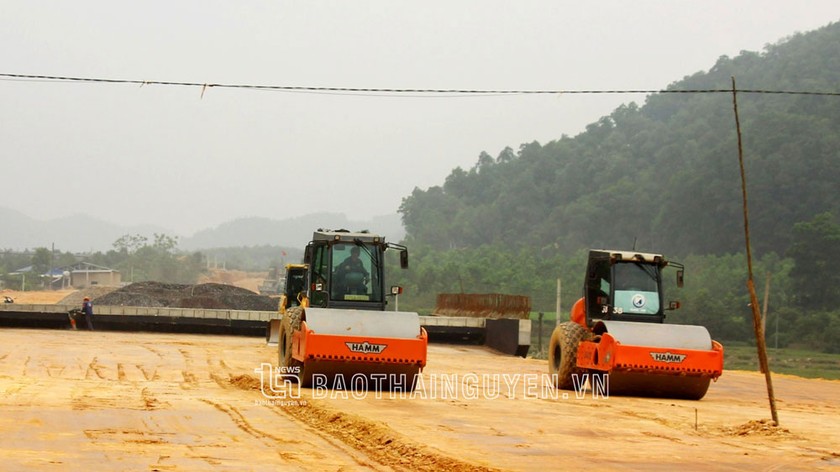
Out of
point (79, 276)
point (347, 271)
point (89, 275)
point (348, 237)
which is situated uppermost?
point (89, 275)

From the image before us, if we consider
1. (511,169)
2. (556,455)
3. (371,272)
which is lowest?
(556,455)

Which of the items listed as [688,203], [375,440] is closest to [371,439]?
[375,440]

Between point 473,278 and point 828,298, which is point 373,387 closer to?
point 828,298

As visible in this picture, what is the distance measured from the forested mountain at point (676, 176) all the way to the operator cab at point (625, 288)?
231ft

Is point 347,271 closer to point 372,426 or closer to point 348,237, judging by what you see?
point 348,237

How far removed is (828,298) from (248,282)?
107 metres

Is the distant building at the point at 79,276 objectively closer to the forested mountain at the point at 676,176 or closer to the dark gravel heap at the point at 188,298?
the forested mountain at the point at 676,176

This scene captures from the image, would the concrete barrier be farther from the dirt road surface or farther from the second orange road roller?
the second orange road roller

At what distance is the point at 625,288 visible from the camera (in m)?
19.7

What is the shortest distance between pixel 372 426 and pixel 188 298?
155ft

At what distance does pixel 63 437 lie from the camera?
34.7ft

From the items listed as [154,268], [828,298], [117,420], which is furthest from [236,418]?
[154,268]

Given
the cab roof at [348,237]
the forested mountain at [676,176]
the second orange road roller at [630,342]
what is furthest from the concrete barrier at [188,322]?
the forested mountain at [676,176]

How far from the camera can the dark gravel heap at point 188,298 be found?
2272 inches
